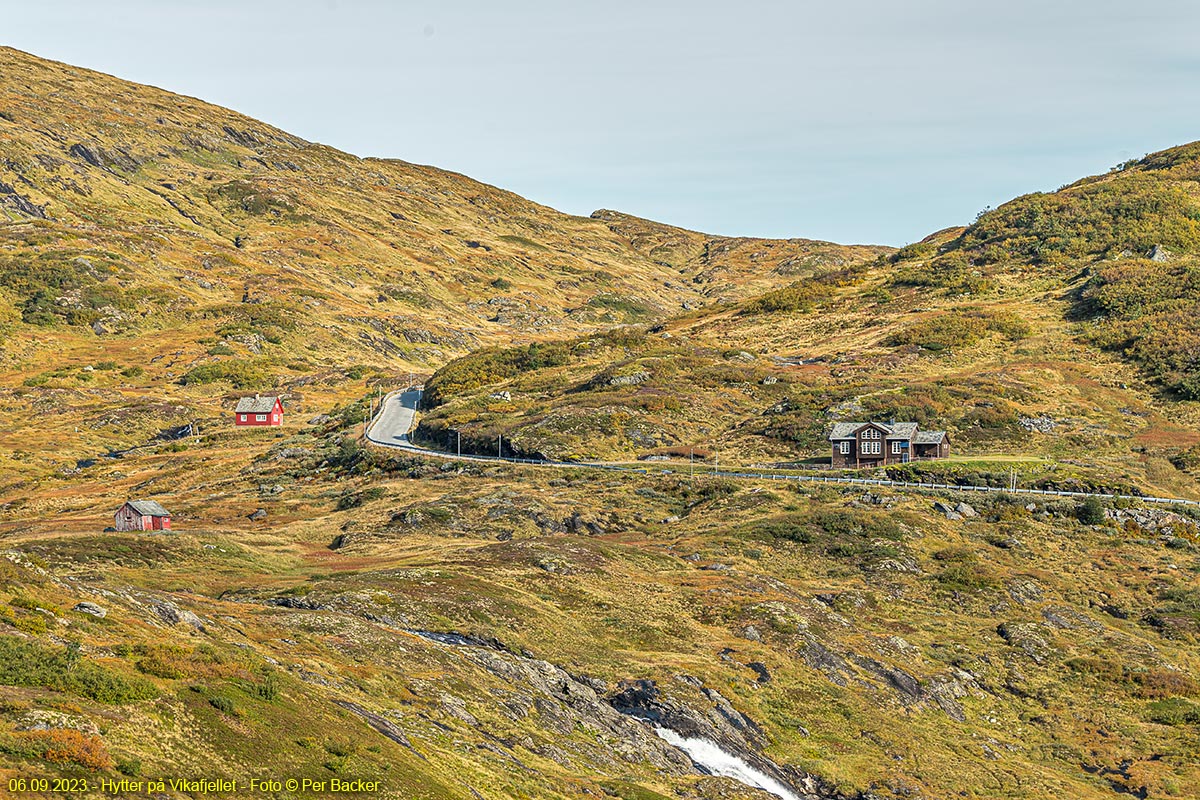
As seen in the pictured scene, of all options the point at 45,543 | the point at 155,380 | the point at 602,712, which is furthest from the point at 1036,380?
the point at 155,380

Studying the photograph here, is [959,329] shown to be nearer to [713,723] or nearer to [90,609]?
[713,723]

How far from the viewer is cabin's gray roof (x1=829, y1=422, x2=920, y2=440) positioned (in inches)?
4190

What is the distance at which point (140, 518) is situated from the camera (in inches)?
3305

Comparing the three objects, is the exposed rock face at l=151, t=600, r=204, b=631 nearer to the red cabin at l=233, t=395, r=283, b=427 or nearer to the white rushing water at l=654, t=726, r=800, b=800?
the white rushing water at l=654, t=726, r=800, b=800

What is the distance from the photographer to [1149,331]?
139875 mm

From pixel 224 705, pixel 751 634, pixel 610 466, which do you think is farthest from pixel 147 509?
pixel 224 705

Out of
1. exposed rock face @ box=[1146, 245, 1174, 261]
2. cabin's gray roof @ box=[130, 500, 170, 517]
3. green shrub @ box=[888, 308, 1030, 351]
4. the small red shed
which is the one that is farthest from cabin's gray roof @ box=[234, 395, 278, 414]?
exposed rock face @ box=[1146, 245, 1174, 261]

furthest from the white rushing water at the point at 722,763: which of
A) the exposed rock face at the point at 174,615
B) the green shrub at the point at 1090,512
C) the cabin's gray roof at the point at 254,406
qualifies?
the cabin's gray roof at the point at 254,406

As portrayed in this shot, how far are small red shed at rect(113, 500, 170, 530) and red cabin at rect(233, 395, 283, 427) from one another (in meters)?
74.0

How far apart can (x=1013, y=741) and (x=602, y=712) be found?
25.2 meters

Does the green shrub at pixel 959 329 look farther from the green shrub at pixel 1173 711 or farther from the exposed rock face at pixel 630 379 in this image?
the green shrub at pixel 1173 711

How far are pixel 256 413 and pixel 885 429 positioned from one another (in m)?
100

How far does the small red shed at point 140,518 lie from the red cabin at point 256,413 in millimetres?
74031

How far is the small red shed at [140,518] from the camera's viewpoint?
83.9 m
